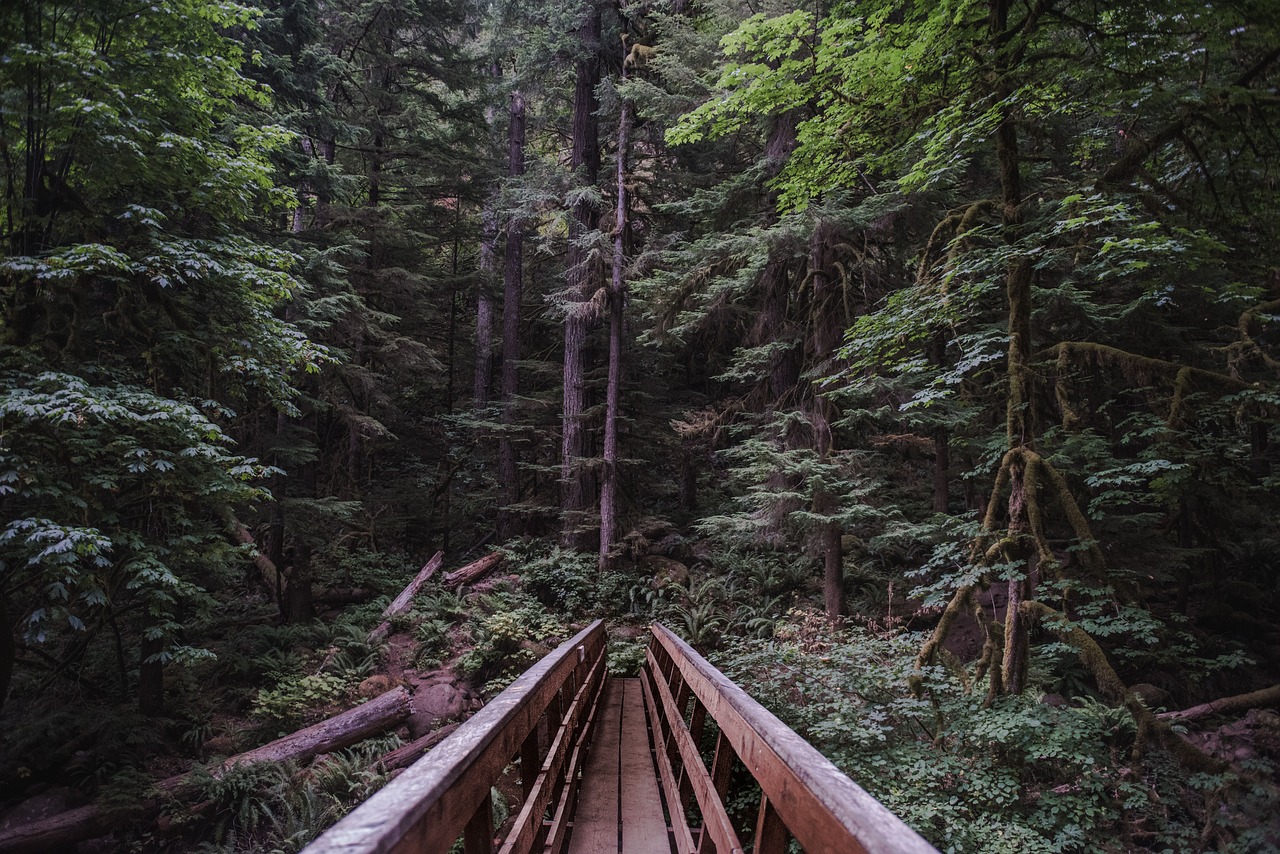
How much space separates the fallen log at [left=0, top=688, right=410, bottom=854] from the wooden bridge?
15.0 feet

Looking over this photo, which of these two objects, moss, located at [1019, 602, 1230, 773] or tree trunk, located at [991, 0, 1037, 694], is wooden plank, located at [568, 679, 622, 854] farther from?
moss, located at [1019, 602, 1230, 773]

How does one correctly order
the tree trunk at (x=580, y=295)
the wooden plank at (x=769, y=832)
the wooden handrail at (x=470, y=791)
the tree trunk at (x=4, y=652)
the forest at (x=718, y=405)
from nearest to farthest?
1. the wooden handrail at (x=470, y=791)
2. the wooden plank at (x=769, y=832)
3. the forest at (x=718, y=405)
4. the tree trunk at (x=4, y=652)
5. the tree trunk at (x=580, y=295)

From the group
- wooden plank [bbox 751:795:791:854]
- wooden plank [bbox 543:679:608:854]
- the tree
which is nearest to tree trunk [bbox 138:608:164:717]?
the tree

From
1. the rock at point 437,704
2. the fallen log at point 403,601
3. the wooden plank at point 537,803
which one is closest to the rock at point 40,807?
the rock at point 437,704

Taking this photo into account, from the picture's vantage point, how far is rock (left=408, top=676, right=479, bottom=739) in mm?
8398

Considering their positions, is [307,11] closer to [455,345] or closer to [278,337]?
[278,337]

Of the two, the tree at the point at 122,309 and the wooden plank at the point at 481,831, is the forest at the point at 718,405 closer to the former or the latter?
the tree at the point at 122,309

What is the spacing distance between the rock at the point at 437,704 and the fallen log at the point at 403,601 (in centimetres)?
199

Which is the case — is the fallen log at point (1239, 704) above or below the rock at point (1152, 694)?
above

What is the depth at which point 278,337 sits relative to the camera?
8102 millimetres

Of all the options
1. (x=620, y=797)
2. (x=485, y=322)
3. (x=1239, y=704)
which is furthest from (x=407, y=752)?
(x=485, y=322)

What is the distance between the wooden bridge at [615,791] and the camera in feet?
3.71

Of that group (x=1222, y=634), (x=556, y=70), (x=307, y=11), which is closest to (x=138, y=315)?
(x=307, y=11)

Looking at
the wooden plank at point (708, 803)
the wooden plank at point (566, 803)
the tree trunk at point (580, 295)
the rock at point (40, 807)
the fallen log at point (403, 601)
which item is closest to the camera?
the wooden plank at point (708, 803)
